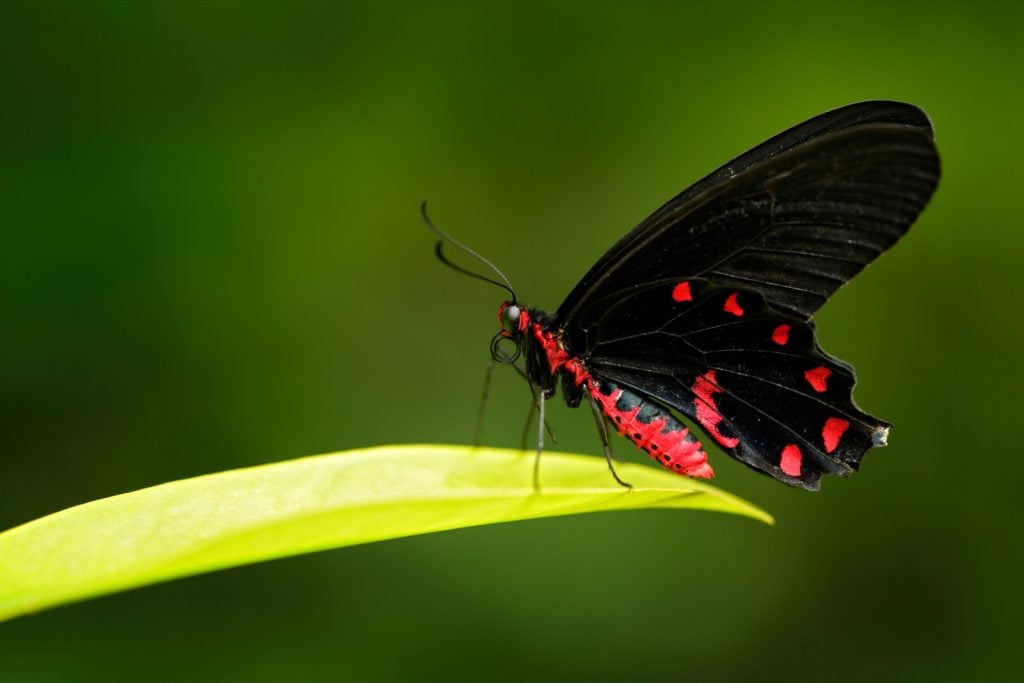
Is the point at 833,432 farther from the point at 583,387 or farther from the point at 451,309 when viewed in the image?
the point at 451,309

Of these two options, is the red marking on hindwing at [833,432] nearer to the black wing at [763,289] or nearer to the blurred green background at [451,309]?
the black wing at [763,289]

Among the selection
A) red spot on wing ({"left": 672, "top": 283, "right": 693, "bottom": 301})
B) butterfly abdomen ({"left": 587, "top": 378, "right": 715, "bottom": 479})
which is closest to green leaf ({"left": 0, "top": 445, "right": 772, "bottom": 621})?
butterfly abdomen ({"left": 587, "top": 378, "right": 715, "bottom": 479})

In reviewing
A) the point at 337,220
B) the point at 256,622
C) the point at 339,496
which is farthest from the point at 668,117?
the point at 339,496

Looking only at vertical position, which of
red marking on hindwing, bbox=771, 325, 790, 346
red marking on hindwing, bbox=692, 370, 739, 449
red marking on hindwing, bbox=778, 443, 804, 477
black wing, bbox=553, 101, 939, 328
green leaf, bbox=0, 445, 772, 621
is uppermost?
black wing, bbox=553, 101, 939, 328

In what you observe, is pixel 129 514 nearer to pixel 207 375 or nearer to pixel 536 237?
pixel 207 375

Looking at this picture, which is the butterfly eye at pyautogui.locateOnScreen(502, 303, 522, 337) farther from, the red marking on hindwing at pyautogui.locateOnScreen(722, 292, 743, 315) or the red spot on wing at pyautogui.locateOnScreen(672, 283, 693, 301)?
the red marking on hindwing at pyautogui.locateOnScreen(722, 292, 743, 315)

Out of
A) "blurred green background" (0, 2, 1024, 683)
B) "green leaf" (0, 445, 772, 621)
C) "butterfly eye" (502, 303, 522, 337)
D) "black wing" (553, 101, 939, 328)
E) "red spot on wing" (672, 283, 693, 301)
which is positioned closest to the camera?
"green leaf" (0, 445, 772, 621)
